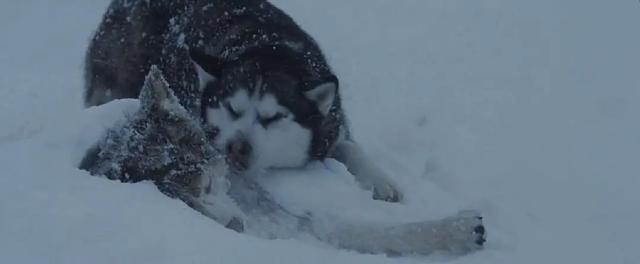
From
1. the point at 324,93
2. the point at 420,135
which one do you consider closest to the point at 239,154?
the point at 324,93

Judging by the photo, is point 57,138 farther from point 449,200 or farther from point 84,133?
point 449,200

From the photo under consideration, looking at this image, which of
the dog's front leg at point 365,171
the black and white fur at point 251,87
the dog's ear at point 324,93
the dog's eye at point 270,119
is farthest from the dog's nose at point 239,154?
the dog's front leg at point 365,171

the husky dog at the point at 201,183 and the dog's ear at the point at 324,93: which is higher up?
the dog's ear at the point at 324,93

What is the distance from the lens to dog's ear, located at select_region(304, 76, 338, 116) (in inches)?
177

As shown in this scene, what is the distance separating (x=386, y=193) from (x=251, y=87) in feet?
3.38

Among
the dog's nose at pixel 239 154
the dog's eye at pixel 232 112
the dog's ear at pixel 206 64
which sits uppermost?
the dog's ear at pixel 206 64

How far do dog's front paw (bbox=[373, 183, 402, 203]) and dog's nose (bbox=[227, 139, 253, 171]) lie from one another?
727 mm

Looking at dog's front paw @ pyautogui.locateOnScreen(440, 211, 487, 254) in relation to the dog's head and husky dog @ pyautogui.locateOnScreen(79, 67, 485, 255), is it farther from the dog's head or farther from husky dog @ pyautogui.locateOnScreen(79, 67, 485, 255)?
the dog's head

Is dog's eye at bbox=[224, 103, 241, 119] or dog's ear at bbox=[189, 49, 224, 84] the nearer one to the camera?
dog's eye at bbox=[224, 103, 241, 119]

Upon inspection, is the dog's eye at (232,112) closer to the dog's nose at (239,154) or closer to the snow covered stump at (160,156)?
the dog's nose at (239,154)

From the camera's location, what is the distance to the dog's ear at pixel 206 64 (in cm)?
465

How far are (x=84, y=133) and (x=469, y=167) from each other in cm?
243

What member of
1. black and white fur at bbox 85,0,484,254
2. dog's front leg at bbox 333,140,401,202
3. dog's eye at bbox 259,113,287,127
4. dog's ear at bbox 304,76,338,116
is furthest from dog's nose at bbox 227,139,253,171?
dog's front leg at bbox 333,140,401,202

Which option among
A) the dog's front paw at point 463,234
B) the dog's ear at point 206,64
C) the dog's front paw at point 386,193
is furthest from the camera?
the dog's ear at point 206,64
